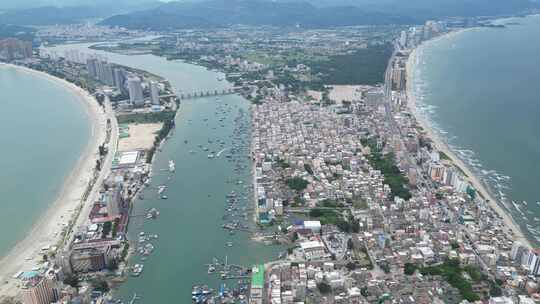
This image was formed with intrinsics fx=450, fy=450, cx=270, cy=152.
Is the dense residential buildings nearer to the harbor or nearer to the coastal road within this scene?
the coastal road

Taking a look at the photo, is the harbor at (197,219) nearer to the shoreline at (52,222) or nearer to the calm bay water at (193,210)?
the calm bay water at (193,210)

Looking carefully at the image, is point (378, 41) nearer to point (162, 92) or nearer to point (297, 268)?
point (162, 92)

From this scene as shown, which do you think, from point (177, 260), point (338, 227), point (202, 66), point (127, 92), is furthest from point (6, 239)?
point (202, 66)

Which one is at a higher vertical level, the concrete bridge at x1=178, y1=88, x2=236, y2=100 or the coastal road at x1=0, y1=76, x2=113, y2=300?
the concrete bridge at x1=178, y1=88, x2=236, y2=100

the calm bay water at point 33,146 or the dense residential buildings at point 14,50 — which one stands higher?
the dense residential buildings at point 14,50

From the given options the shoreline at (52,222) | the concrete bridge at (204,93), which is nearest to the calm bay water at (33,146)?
the shoreline at (52,222)

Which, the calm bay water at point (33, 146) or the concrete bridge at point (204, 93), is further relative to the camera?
the concrete bridge at point (204, 93)

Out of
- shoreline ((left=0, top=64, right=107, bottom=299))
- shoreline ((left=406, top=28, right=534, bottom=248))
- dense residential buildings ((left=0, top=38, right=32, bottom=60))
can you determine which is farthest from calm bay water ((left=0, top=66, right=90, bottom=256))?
shoreline ((left=406, top=28, right=534, bottom=248))
